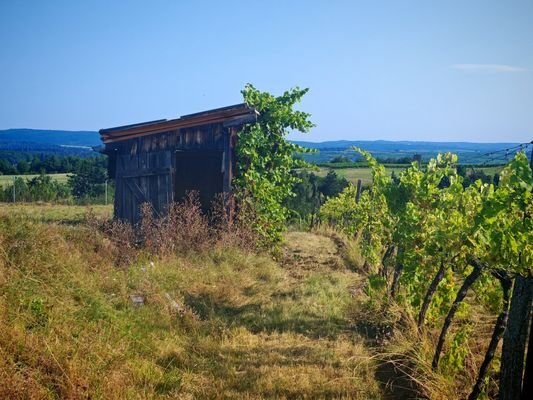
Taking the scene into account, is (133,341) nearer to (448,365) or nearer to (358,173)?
(448,365)

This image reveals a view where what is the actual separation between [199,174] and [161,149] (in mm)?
2473

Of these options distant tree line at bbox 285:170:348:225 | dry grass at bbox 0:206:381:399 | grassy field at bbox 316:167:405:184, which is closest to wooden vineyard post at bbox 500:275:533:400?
dry grass at bbox 0:206:381:399

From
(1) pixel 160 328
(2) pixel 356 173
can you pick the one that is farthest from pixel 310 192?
(1) pixel 160 328

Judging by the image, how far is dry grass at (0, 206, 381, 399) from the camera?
3926mm

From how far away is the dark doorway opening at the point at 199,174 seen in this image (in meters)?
12.8

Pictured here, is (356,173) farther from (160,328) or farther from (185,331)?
(160,328)

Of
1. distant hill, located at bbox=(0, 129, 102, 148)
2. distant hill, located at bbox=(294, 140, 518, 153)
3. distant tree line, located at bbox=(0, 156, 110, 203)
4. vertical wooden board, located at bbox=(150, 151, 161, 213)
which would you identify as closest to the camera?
vertical wooden board, located at bbox=(150, 151, 161, 213)

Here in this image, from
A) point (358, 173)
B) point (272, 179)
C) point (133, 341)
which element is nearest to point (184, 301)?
point (133, 341)

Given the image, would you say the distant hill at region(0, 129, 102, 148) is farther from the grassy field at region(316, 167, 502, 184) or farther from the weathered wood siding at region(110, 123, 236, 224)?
the weathered wood siding at region(110, 123, 236, 224)

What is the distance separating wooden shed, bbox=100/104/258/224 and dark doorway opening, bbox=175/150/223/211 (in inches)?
32.8

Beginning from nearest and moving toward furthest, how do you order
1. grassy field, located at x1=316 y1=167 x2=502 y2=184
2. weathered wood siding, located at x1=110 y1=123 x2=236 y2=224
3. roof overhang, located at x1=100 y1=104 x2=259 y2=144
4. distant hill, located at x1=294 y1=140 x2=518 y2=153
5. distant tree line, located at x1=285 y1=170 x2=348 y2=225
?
roof overhang, located at x1=100 y1=104 x2=259 y2=144, weathered wood siding, located at x1=110 y1=123 x2=236 y2=224, distant tree line, located at x1=285 y1=170 x2=348 y2=225, grassy field, located at x1=316 y1=167 x2=502 y2=184, distant hill, located at x1=294 y1=140 x2=518 y2=153

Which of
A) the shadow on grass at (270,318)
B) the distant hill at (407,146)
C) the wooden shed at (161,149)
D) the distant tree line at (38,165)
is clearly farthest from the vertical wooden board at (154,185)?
the distant hill at (407,146)

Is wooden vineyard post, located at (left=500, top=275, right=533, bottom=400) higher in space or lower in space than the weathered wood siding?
lower

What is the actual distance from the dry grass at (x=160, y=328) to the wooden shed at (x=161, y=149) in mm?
3144
